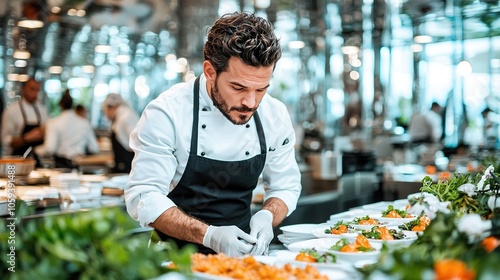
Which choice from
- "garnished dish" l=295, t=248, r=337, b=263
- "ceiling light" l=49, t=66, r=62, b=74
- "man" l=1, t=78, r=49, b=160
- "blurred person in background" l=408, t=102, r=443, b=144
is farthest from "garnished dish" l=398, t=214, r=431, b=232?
"blurred person in background" l=408, t=102, r=443, b=144

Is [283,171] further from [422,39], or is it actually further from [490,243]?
[422,39]

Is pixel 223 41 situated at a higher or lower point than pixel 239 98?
higher

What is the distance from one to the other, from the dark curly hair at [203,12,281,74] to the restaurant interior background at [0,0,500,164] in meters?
6.17

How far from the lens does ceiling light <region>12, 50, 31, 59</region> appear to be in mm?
8227

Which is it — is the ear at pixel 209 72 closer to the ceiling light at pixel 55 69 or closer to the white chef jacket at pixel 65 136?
the white chef jacket at pixel 65 136

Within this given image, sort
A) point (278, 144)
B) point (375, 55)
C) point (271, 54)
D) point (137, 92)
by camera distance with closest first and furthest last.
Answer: point (271, 54) → point (278, 144) → point (137, 92) → point (375, 55)

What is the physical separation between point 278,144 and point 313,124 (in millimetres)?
9269

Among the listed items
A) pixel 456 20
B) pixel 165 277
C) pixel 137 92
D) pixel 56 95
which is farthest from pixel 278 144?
pixel 456 20

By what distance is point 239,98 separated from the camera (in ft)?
8.36

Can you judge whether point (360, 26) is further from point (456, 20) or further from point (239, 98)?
point (239, 98)

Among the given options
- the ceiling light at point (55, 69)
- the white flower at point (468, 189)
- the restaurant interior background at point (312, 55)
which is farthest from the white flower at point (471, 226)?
the ceiling light at point (55, 69)

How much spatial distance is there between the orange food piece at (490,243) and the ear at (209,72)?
135 centimetres

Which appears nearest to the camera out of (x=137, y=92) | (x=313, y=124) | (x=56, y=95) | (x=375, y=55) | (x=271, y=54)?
(x=271, y=54)

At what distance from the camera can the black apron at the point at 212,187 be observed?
9.05 feet
